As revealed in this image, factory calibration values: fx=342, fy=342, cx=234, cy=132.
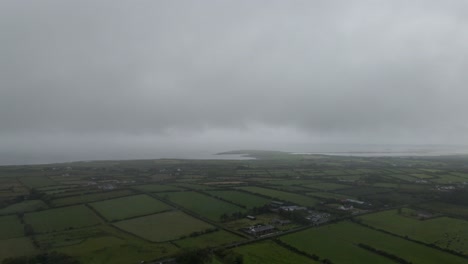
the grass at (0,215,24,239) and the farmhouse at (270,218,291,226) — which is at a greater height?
the grass at (0,215,24,239)

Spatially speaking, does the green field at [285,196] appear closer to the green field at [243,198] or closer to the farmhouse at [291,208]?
the farmhouse at [291,208]

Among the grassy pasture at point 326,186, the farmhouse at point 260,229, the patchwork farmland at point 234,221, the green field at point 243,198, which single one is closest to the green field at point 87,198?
the patchwork farmland at point 234,221

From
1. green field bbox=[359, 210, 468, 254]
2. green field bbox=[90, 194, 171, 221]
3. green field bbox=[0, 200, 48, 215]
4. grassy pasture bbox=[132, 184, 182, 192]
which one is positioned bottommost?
green field bbox=[359, 210, 468, 254]

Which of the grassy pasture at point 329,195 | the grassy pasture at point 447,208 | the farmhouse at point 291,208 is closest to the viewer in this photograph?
the grassy pasture at point 447,208

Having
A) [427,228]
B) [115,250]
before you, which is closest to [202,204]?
[115,250]

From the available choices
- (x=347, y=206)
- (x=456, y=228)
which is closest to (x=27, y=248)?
(x=347, y=206)

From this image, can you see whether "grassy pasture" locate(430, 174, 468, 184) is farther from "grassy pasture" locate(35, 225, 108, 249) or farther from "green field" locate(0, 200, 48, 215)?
"green field" locate(0, 200, 48, 215)

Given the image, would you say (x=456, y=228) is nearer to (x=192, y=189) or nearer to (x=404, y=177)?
(x=192, y=189)

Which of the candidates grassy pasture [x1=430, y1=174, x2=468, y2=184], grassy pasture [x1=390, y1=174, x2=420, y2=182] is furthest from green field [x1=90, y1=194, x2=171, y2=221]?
grassy pasture [x1=430, y1=174, x2=468, y2=184]
